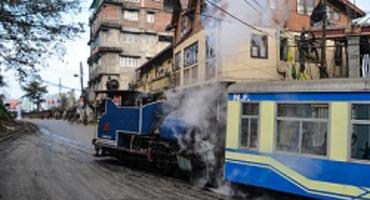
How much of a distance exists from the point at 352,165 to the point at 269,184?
196 cm

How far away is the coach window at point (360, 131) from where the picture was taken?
28.0 ft

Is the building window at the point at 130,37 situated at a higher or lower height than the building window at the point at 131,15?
lower

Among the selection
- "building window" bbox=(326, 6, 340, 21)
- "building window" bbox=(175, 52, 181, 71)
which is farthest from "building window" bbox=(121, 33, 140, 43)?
"building window" bbox=(326, 6, 340, 21)

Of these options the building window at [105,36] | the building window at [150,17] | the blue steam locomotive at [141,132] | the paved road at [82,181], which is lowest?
the paved road at [82,181]

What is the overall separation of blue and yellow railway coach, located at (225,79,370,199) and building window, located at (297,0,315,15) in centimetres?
1747

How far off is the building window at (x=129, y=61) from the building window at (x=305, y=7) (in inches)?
→ 1440

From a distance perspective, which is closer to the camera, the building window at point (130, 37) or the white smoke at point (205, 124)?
the white smoke at point (205, 124)

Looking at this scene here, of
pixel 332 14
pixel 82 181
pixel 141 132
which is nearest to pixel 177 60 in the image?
pixel 332 14

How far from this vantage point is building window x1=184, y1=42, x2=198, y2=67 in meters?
25.6

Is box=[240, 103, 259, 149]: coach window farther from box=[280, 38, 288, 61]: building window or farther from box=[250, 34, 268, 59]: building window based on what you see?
box=[280, 38, 288, 61]: building window

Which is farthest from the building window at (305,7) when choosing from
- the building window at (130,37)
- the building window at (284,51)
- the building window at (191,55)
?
the building window at (130,37)

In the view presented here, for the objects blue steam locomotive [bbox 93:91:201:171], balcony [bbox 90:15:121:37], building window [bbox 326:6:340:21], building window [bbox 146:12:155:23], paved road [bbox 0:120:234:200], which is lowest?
paved road [bbox 0:120:234:200]

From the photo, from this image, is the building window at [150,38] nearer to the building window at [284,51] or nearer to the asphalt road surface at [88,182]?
the building window at [284,51]

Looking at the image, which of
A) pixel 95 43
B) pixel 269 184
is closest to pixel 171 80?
pixel 269 184
